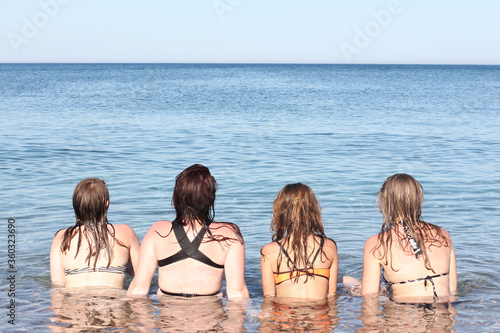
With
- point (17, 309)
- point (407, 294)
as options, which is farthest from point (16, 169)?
point (407, 294)

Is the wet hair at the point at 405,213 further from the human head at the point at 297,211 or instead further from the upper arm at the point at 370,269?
the human head at the point at 297,211

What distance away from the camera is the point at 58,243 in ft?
15.2

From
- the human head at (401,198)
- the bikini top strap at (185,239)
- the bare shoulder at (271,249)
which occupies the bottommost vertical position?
the bare shoulder at (271,249)

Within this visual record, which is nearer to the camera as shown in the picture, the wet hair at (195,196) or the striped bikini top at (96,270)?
the wet hair at (195,196)

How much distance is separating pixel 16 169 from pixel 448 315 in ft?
35.9

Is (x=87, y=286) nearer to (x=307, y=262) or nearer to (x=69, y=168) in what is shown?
(x=307, y=262)

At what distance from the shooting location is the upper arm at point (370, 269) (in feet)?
14.3

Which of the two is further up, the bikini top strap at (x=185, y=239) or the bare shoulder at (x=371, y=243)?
the bikini top strap at (x=185, y=239)

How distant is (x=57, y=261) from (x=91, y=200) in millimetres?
706

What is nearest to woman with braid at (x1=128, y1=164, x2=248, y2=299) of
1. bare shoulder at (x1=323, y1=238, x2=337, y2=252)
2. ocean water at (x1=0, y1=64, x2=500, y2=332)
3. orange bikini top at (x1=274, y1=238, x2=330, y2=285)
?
ocean water at (x1=0, y1=64, x2=500, y2=332)

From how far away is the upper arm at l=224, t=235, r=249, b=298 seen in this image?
4219mm

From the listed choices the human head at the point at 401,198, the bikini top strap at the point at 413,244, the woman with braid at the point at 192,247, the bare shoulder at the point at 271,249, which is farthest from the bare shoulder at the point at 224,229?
the bikini top strap at the point at 413,244

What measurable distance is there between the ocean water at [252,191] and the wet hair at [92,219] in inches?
20.0

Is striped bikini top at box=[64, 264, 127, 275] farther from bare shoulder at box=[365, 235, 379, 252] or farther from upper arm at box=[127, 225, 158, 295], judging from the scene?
bare shoulder at box=[365, 235, 379, 252]
